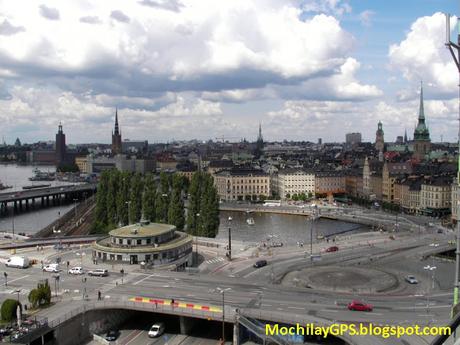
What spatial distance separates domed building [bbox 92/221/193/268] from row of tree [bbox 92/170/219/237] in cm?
1526

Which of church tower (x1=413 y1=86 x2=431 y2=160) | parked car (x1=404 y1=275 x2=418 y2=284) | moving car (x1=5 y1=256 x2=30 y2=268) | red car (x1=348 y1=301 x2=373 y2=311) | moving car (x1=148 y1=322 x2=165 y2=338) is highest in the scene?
church tower (x1=413 y1=86 x2=431 y2=160)

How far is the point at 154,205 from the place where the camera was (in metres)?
73.4

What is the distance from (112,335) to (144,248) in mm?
13790

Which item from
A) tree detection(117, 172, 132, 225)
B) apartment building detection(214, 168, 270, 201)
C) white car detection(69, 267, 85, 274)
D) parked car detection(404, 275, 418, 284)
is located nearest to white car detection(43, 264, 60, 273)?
white car detection(69, 267, 85, 274)

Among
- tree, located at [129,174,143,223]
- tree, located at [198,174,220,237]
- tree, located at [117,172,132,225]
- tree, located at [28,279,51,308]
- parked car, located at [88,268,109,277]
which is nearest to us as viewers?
tree, located at [28,279,51,308]

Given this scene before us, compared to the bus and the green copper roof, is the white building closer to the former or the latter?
the bus

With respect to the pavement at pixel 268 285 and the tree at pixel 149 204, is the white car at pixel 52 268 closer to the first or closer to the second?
the pavement at pixel 268 285

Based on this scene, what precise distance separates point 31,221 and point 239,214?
45.0 meters

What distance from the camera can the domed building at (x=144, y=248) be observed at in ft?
160

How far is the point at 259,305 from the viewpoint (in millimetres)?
35781

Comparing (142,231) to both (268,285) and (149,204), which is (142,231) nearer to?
(268,285)

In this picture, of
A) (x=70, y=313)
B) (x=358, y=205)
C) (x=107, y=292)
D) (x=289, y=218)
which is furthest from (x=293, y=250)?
(x=358, y=205)

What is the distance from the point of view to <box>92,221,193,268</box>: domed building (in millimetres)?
48844

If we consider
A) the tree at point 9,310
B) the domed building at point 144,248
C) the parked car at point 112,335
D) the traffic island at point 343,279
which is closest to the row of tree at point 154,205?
the domed building at point 144,248
